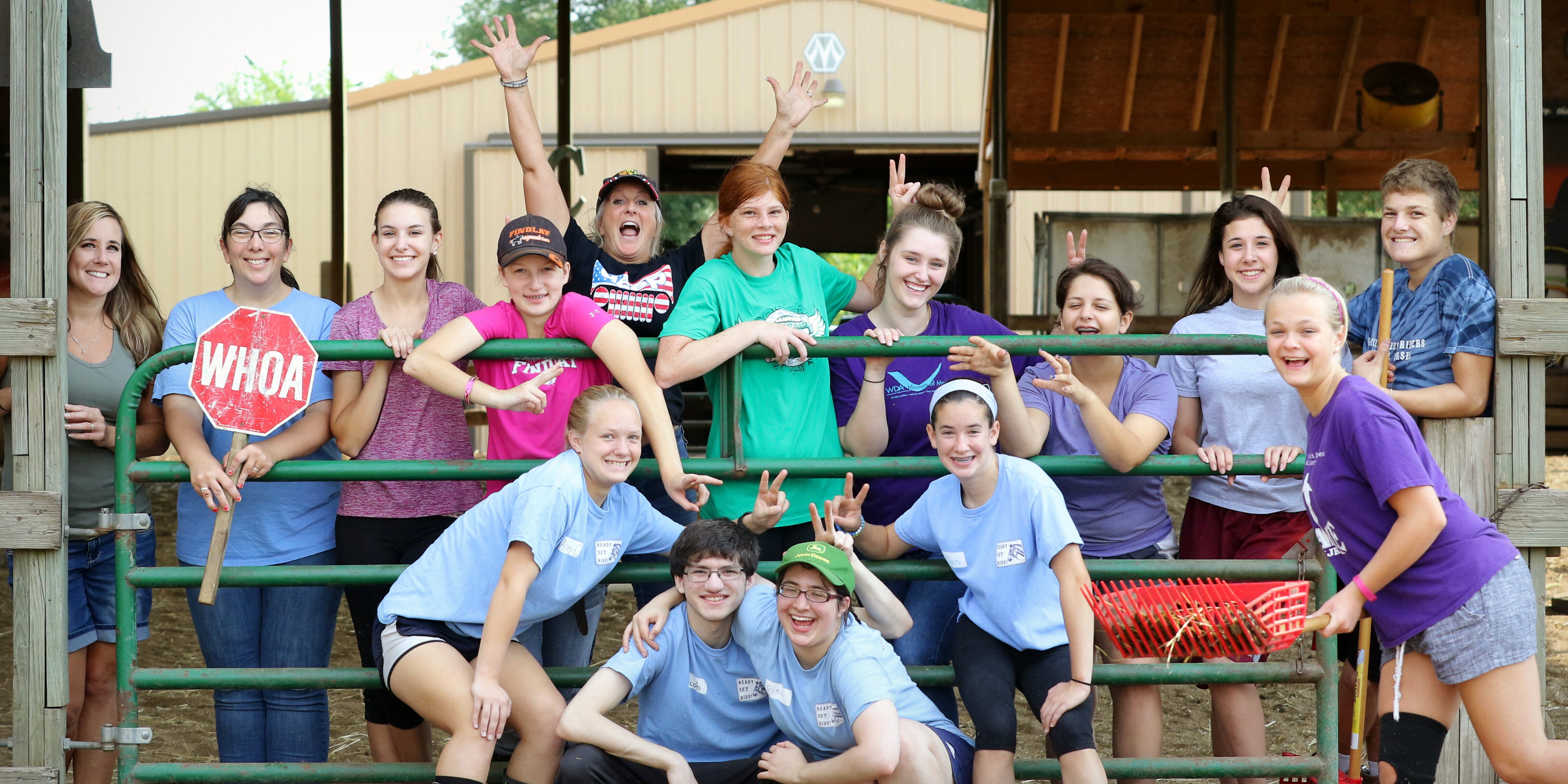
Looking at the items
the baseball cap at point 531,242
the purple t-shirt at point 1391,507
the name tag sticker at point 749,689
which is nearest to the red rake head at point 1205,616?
the purple t-shirt at point 1391,507

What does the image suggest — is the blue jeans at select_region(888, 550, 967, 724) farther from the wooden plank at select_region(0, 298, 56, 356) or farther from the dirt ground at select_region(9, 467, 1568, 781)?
the wooden plank at select_region(0, 298, 56, 356)

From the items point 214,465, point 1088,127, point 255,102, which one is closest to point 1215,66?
point 1088,127

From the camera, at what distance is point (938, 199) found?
11.8 ft

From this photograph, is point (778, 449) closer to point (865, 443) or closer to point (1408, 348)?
point (865, 443)

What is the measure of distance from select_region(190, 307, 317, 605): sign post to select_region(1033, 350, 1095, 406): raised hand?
1.79m

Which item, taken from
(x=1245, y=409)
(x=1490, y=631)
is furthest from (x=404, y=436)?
(x=1490, y=631)

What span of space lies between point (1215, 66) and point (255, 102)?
25904mm

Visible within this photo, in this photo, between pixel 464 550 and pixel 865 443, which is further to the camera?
pixel 865 443

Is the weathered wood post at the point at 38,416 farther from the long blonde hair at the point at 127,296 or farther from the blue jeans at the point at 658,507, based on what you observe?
the blue jeans at the point at 658,507

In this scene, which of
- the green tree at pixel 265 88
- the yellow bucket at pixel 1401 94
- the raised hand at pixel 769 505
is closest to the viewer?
the raised hand at pixel 769 505

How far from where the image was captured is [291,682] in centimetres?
320

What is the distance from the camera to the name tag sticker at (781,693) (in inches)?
121

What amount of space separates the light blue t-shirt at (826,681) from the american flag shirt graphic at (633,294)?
0.91 metres

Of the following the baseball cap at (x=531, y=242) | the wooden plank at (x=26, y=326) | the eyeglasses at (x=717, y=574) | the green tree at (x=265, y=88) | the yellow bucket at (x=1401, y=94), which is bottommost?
the eyeglasses at (x=717, y=574)
